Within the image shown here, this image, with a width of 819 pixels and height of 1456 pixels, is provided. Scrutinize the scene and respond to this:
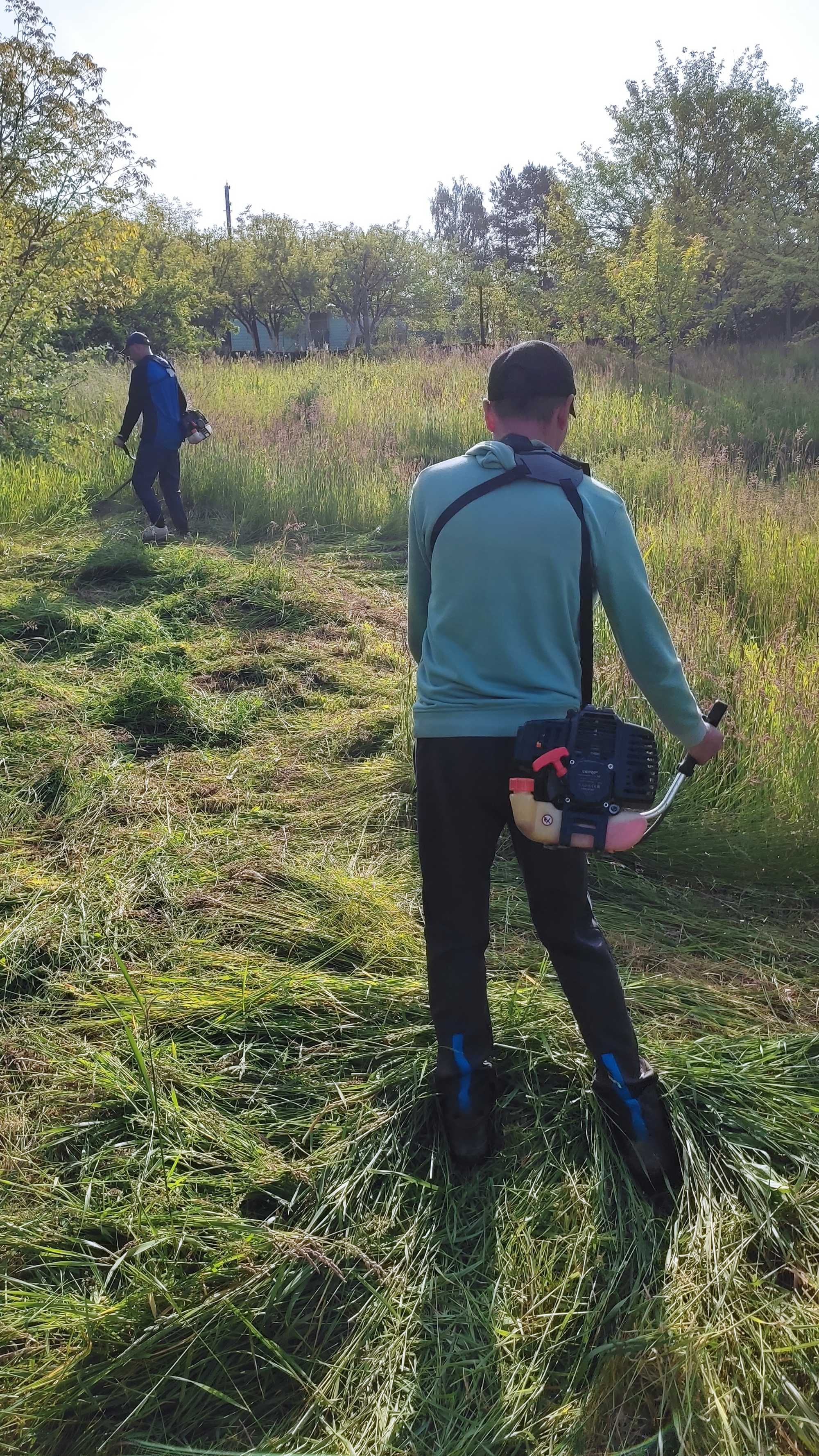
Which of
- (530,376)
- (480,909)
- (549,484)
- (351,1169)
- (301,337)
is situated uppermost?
(301,337)

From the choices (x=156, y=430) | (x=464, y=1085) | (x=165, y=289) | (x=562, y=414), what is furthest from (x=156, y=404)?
(x=165, y=289)

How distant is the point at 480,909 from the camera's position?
2.24 meters

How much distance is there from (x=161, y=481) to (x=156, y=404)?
27.4 inches

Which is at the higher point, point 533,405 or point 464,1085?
point 533,405

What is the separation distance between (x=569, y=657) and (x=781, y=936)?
169cm

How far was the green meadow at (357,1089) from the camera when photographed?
1.78 m

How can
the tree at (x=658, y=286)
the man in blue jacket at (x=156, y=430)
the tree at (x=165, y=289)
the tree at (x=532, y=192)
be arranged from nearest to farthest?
the man in blue jacket at (x=156, y=430) → the tree at (x=658, y=286) → the tree at (x=165, y=289) → the tree at (x=532, y=192)

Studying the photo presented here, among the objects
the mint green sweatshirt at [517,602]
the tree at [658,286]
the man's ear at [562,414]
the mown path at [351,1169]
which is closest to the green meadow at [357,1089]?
the mown path at [351,1169]

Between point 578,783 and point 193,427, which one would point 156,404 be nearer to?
point 193,427

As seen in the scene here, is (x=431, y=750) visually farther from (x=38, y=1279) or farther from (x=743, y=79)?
(x=743, y=79)

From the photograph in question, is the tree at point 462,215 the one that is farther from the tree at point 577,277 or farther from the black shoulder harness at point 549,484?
the black shoulder harness at point 549,484

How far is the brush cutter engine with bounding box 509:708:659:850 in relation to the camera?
1.93m

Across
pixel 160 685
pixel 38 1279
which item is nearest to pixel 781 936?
pixel 38 1279

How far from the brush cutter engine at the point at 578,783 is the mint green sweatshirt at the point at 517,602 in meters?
0.13
